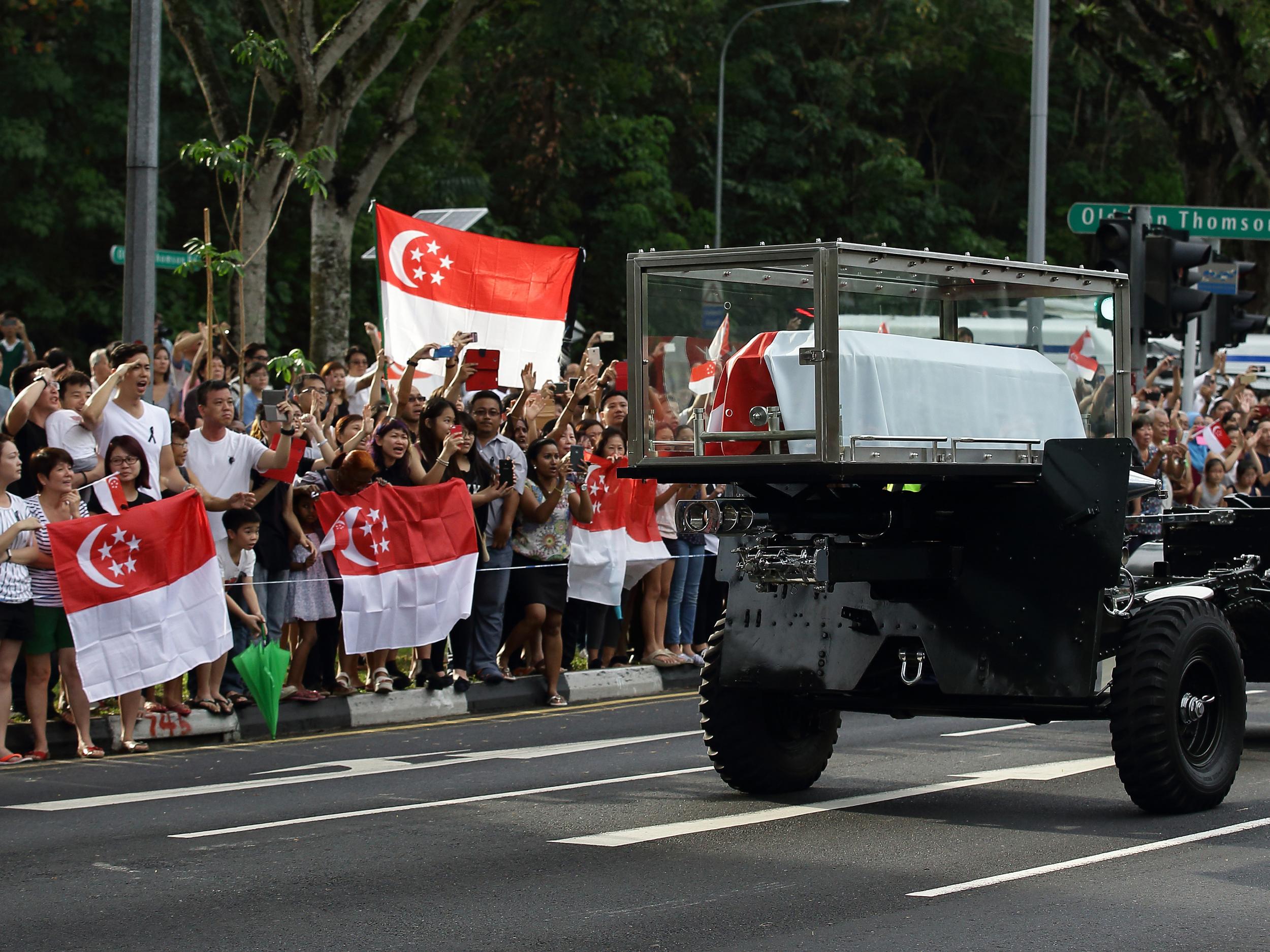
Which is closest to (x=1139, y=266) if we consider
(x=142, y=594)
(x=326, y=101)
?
(x=142, y=594)

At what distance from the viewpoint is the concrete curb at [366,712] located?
11422 mm

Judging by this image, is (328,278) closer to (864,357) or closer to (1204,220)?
(1204,220)

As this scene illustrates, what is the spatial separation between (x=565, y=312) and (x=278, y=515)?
4.92 m

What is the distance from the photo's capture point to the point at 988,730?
12188 mm

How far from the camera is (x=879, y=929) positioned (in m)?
6.66

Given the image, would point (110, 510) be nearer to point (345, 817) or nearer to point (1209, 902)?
point (345, 817)

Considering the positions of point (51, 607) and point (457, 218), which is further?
point (457, 218)

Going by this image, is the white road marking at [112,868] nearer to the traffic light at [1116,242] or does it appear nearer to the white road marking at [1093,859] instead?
the white road marking at [1093,859]

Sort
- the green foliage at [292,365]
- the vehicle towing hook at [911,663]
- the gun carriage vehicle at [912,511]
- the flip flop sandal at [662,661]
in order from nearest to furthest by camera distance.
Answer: the gun carriage vehicle at [912,511], the vehicle towing hook at [911,663], the flip flop sandal at [662,661], the green foliage at [292,365]

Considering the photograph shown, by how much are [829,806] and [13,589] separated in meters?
4.96

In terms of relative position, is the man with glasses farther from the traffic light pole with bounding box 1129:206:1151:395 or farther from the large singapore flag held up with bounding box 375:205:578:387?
the traffic light pole with bounding box 1129:206:1151:395

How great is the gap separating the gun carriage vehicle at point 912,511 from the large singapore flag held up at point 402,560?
4.06 m

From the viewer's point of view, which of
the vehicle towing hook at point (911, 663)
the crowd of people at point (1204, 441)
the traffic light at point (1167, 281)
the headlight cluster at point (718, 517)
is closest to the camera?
the headlight cluster at point (718, 517)

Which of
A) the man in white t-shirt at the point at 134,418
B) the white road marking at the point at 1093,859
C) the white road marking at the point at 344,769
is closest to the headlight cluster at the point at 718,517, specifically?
the white road marking at the point at 1093,859
